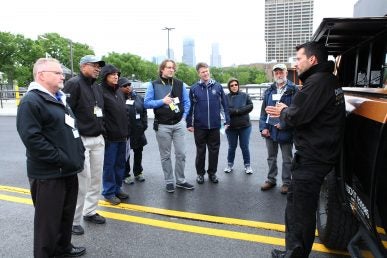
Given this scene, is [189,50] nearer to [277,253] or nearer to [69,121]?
[69,121]

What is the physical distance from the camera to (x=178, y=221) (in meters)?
4.16

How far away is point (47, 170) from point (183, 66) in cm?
6370

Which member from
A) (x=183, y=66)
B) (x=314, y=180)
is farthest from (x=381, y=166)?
(x=183, y=66)

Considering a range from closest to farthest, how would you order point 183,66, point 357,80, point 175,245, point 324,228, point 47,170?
point 47,170, point 324,228, point 175,245, point 357,80, point 183,66

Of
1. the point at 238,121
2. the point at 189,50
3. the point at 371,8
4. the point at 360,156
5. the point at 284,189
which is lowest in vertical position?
the point at 284,189

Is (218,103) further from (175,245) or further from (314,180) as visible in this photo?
(314,180)

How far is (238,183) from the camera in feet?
18.4

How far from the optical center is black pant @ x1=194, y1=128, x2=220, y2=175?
18.5 ft

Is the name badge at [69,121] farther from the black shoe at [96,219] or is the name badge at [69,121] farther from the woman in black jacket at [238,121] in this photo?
the woman in black jacket at [238,121]

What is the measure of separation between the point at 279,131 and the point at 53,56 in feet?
153

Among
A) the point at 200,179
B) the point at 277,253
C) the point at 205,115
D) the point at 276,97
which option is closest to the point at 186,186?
the point at 200,179

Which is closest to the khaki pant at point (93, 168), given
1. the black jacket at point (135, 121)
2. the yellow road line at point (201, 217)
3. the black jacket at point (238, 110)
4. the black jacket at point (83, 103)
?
the black jacket at point (83, 103)

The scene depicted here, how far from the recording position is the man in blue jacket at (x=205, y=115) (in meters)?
5.55

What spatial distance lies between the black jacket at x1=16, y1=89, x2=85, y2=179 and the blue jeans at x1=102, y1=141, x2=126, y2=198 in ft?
4.72
